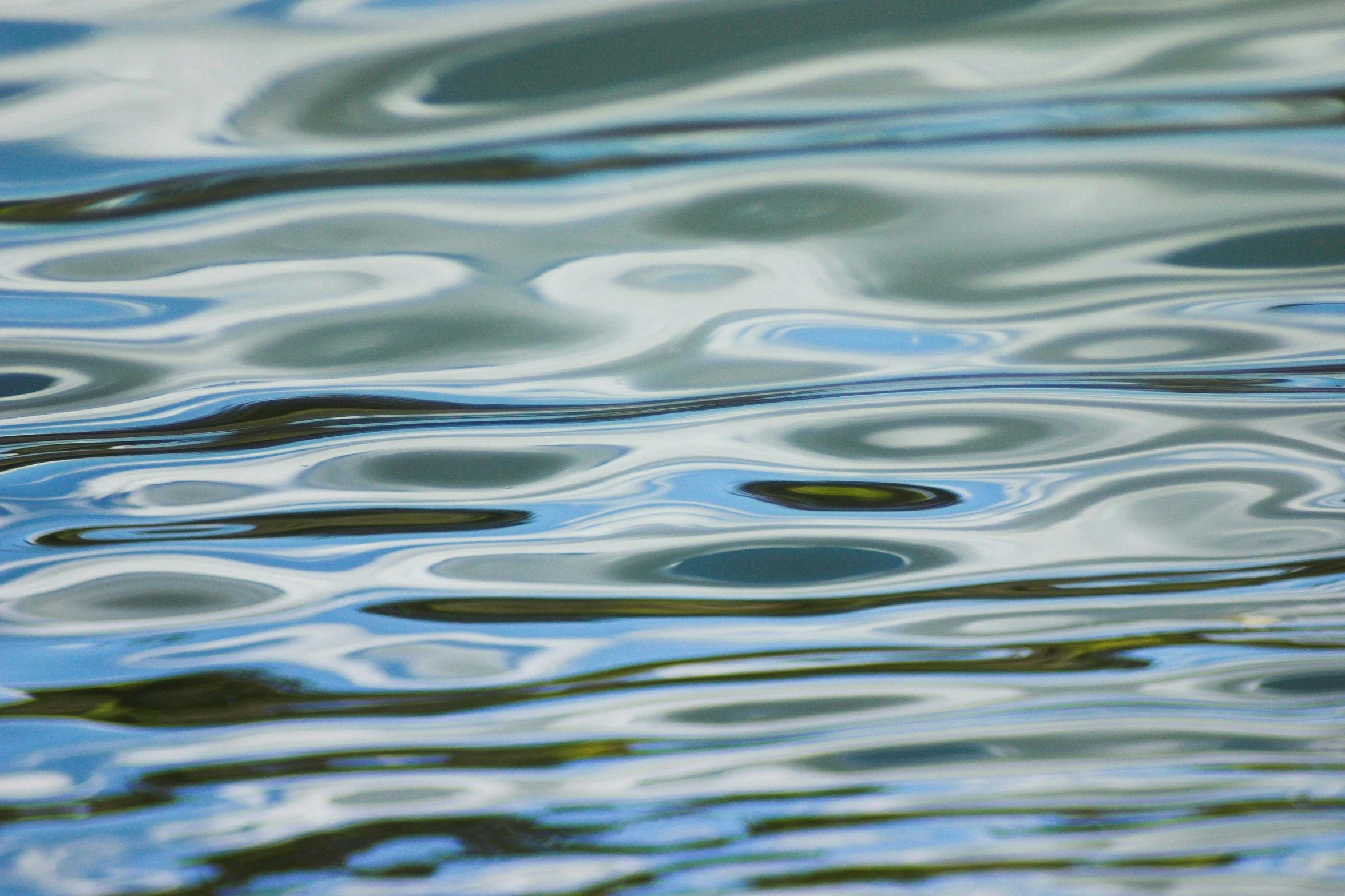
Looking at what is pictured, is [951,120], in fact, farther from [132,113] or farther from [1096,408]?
[132,113]

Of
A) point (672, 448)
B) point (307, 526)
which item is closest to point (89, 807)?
point (307, 526)

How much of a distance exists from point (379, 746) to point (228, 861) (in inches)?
6.4

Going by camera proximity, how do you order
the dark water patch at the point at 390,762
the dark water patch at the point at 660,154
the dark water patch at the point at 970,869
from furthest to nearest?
the dark water patch at the point at 660,154 → the dark water patch at the point at 390,762 → the dark water patch at the point at 970,869

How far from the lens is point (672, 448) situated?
1.45 metres

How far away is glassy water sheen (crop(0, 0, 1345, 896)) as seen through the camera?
0.90 metres

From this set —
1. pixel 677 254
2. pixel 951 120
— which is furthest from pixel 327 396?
pixel 951 120

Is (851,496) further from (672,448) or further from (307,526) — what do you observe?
(307,526)

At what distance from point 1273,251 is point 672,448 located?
0.89 metres

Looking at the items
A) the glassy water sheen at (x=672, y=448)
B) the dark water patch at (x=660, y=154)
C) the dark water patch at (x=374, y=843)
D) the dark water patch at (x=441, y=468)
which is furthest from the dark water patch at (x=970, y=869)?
the dark water patch at (x=660, y=154)

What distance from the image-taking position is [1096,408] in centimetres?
150

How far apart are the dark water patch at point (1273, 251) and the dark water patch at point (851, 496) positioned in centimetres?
57

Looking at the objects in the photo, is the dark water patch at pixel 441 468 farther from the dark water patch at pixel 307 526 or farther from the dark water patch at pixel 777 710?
the dark water patch at pixel 777 710

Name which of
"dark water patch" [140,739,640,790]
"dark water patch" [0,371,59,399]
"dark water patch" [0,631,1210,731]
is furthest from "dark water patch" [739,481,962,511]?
"dark water patch" [0,371,59,399]

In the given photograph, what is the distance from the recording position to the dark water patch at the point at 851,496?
53.2 inches
